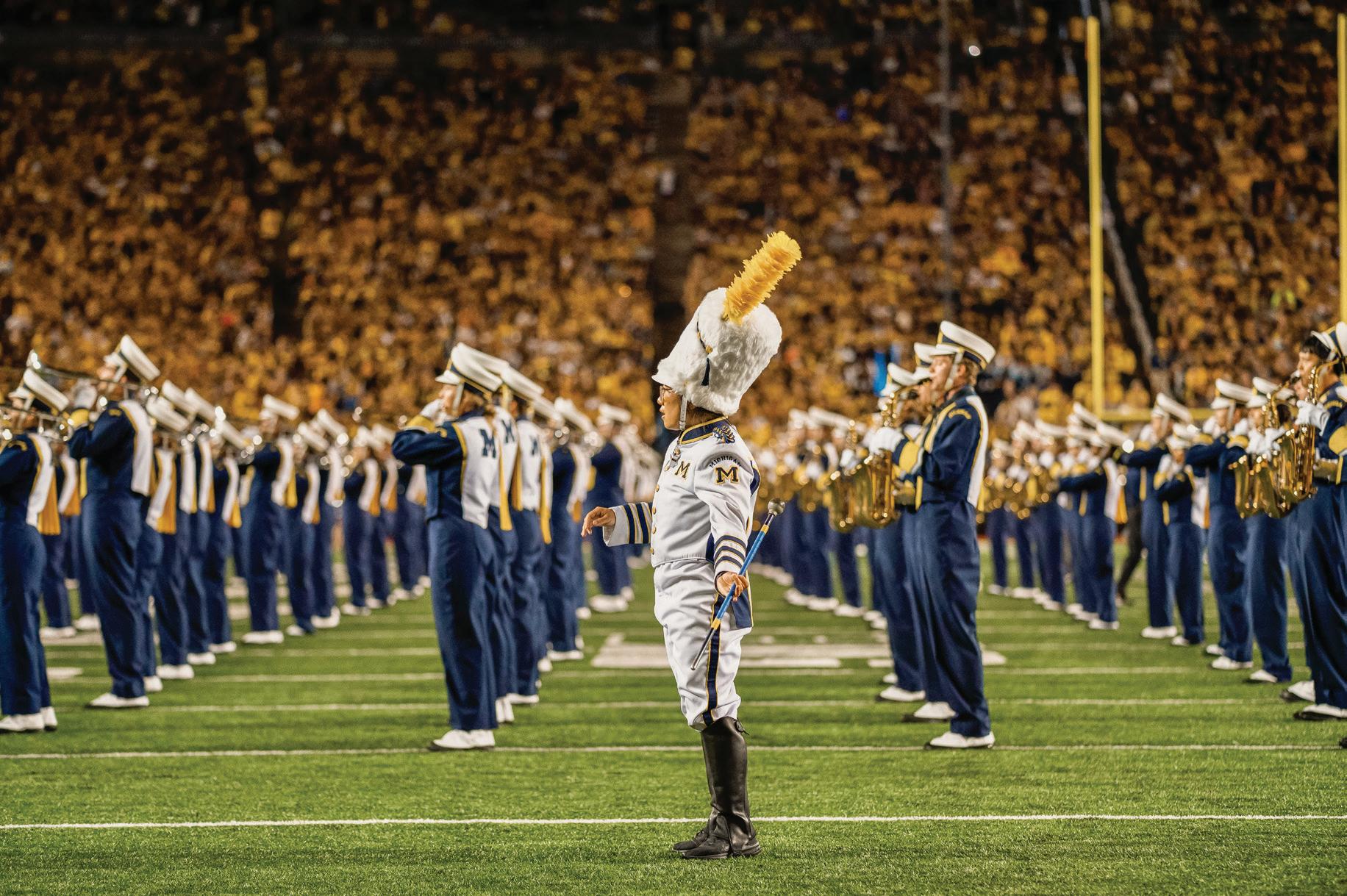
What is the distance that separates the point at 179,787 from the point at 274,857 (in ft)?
4.91

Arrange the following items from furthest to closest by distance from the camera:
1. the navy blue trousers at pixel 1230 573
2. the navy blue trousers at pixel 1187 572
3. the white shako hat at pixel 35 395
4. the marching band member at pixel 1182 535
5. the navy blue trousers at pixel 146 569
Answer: the navy blue trousers at pixel 1187 572
the marching band member at pixel 1182 535
the navy blue trousers at pixel 1230 573
the navy blue trousers at pixel 146 569
the white shako hat at pixel 35 395

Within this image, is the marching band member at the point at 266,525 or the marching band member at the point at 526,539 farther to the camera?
the marching band member at the point at 266,525

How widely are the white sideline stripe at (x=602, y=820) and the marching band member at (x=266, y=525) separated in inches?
285

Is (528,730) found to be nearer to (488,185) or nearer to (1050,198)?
(1050,198)

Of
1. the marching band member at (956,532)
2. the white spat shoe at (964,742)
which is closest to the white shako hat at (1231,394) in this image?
the marching band member at (956,532)

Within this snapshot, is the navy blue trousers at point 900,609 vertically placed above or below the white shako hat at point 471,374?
below

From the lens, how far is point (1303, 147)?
1727 centimetres

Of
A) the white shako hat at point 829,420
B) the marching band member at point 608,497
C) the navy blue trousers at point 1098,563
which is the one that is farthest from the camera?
the white shako hat at point 829,420

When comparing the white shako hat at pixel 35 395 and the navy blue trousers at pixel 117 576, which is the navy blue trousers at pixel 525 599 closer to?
the navy blue trousers at pixel 117 576

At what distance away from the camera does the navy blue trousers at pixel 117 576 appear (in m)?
8.96

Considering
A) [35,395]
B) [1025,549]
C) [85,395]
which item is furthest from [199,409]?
[1025,549]

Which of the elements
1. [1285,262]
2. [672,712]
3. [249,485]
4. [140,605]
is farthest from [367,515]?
[1285,262]

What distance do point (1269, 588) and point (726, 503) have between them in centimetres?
525

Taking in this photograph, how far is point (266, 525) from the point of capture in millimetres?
13172
